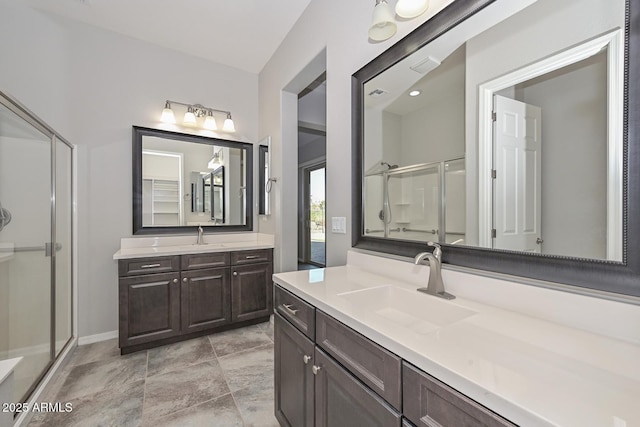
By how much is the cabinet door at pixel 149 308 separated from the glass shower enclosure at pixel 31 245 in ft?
1.48

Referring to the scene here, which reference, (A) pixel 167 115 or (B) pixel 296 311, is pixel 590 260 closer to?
(B) pixel 296 311

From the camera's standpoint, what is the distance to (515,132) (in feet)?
3.23

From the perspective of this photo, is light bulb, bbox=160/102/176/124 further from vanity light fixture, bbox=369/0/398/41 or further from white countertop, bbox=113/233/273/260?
vanity light fixture, bbox=369/0/398/41

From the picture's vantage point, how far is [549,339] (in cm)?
71

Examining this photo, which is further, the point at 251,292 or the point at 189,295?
the point at 251,292

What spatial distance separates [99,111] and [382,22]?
2.70 metres

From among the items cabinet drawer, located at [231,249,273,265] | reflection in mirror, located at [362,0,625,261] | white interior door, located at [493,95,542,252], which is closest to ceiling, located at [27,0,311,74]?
reflection in mirror, located at [362,0,625,261]

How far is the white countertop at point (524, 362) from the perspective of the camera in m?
0.45

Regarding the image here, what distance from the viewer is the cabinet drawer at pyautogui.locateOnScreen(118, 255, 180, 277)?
7.26 feet

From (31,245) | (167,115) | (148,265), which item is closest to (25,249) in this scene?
(31,245)

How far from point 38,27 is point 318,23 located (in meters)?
2.29

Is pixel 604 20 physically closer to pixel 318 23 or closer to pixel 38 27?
pixel 318 23

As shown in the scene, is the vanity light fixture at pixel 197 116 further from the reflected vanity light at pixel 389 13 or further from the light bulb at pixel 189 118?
the reflected vanity light at pixel 389 13

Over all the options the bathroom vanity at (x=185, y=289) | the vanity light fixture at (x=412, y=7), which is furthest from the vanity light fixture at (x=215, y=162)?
the vanity light fixture at (x=412, y=7)
